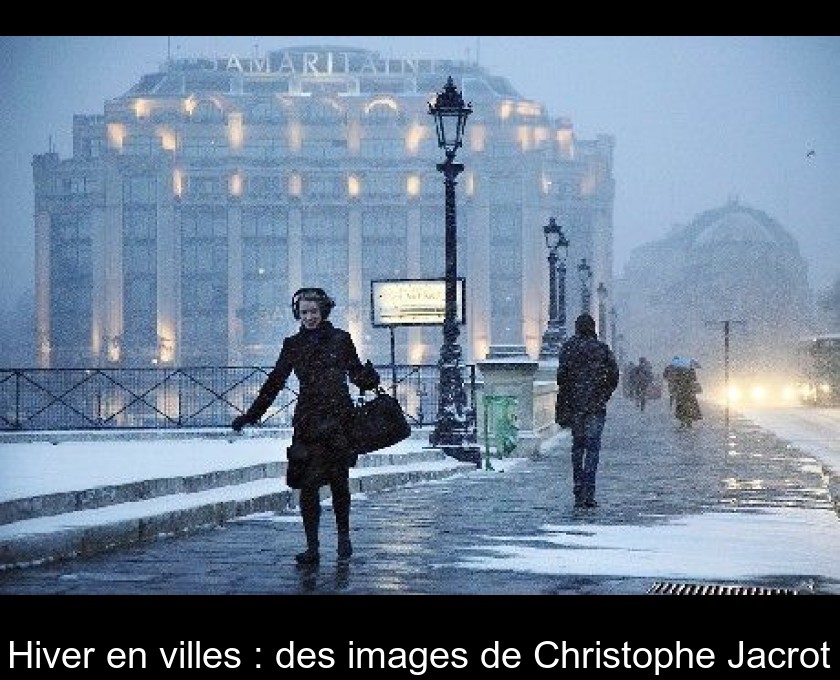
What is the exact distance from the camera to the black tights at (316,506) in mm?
9898

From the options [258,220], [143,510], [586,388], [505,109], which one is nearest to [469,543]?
[143,510]

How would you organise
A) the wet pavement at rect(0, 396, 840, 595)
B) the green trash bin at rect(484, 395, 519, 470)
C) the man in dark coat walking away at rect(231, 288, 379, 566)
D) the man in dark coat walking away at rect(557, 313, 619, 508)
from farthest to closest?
the green trash bin at rect(484, 395, 519, 470)
the man in dark coat walking away at rect(557, 313, 619, 508)
the man in dark coat walking away at rect(231, 288, 379, 566)
the wet pavement at rect(0, 396, 840, 595)

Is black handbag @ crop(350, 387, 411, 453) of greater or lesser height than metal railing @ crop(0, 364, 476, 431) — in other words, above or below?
above

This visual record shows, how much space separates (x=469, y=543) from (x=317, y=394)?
1905 millimetres

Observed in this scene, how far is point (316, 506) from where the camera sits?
10008mm

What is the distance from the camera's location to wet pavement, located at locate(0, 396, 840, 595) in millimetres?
8750

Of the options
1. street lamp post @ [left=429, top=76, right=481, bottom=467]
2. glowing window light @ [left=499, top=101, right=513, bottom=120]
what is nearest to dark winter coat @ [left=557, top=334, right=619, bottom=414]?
street lamp post @ [left=429, top=76, right=481, bottom=467]

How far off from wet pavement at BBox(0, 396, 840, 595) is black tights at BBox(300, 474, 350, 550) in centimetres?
21

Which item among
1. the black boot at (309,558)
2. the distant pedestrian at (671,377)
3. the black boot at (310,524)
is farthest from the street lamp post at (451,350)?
the distant pedestrian at (671,377)

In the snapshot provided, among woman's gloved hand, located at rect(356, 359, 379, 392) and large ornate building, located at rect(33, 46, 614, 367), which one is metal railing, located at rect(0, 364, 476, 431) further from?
large ornate building, located at rect(33, 46, 614, 367)

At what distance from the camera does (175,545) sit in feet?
35.7

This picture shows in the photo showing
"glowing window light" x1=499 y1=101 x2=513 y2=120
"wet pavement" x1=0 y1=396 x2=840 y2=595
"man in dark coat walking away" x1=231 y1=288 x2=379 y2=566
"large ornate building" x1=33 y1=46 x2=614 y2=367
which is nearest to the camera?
"wet pavement" x1=0 y1=396 x2=840 y2=595

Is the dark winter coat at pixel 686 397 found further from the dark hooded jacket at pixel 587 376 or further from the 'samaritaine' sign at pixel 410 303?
the dark hooded jacket at pixel 587 376
